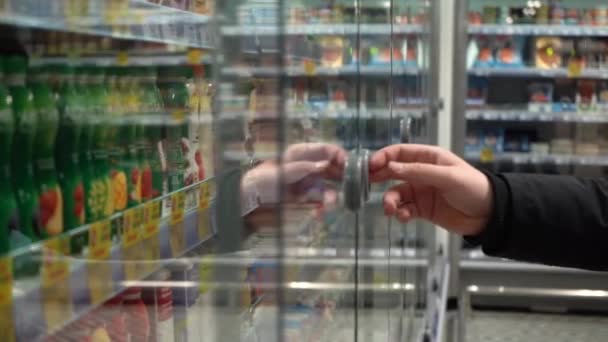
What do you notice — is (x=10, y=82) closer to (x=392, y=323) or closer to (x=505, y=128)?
(x=392, y=323)

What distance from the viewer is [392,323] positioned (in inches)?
61.0

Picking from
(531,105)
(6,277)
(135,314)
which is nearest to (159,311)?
(135,314)

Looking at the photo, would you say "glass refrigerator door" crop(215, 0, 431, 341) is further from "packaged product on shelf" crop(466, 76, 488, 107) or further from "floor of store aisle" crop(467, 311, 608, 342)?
"packaged product on shelf" crop(466, 76, 488, 107)

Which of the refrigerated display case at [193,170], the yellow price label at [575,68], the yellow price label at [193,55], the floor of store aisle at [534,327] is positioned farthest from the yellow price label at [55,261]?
the yellow price label at [575,68]

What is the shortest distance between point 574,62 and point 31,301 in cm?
395

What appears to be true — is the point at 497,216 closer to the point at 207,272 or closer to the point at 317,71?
the point at 317,71

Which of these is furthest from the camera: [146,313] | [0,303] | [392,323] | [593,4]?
[593,4]

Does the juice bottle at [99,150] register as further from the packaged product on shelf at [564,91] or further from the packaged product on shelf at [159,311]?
the packaged product on shelf at [564,91]

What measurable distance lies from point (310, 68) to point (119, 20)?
28cm

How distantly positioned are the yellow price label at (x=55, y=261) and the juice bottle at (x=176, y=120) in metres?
0.55

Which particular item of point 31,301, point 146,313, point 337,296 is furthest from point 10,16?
point 337,296

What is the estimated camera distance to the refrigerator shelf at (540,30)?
386 cm

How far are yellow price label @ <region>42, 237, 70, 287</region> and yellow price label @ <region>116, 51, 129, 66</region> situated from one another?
0.60 meters

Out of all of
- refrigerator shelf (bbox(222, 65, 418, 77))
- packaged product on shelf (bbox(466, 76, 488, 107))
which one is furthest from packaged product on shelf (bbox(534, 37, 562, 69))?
refrigerator shelf (bbox(222, 65, 418, 77))
